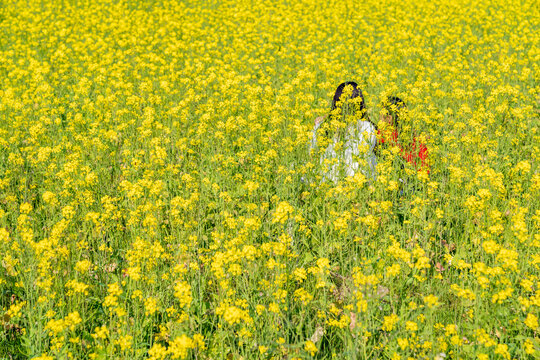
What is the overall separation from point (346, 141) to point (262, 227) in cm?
168

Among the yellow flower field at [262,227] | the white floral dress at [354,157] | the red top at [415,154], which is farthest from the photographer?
the red top at [415,154]

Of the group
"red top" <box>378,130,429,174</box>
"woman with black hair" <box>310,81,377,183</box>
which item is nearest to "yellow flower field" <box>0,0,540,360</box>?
"red top" <box>378,130,429,174</box>

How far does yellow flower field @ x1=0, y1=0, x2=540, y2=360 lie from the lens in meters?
3.17

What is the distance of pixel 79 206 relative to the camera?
5148 mm

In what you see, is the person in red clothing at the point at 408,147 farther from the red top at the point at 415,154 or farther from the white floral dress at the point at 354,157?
the white floral dress at the point at 354,157

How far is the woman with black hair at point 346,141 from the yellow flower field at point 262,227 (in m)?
0.22

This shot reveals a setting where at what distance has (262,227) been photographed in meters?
4.69

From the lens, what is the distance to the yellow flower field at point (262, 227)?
10.4 ft

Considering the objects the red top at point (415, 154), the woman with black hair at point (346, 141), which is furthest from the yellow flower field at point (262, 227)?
the woman with black hair at point (346, 141)

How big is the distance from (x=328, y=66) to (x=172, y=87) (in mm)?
3073

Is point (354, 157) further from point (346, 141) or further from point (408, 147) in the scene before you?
point (408, 147)

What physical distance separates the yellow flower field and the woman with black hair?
22 centimetres

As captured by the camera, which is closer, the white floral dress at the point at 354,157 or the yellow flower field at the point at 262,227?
the yellow flower field at the point at 262,227

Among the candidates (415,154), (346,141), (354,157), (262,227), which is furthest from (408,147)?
(262,227)
